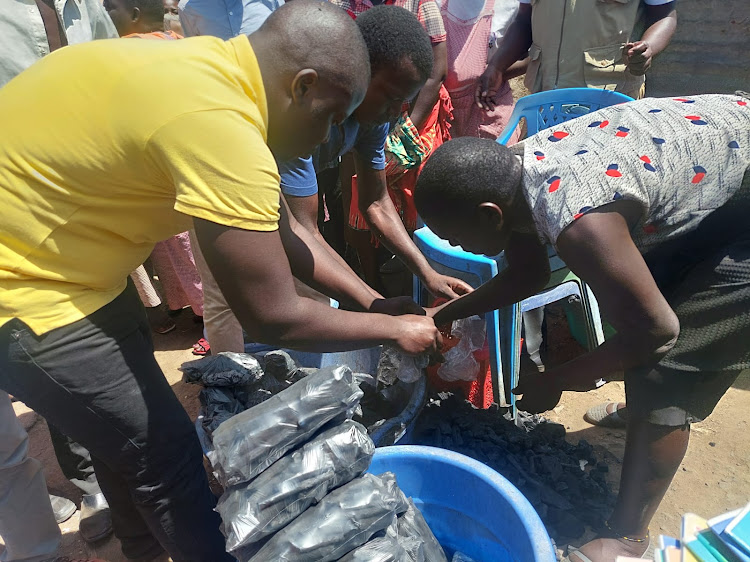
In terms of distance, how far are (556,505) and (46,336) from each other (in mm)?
1882

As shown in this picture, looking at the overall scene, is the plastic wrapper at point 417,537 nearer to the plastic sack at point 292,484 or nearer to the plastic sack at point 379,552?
the plastic sack at point 379,552

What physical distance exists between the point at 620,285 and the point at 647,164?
336 millimetres

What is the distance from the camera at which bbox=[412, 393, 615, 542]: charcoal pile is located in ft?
7.52

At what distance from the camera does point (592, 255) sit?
1.50m

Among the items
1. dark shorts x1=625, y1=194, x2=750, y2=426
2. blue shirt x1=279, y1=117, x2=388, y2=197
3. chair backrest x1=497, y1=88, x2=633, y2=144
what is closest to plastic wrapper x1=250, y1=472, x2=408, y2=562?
dark shorts x1=625, y1=194, x2=750, y2=426

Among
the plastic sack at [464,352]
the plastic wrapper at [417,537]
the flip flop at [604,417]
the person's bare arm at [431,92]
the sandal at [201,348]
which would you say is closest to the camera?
the plastic wrapper at [417,537]

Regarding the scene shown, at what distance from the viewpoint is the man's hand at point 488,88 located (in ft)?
12.5

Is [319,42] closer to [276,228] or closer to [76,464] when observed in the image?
[276,228]

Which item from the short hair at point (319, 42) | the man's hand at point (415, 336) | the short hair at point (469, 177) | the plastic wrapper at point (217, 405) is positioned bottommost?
the plastic wrapper at point (217, 405)

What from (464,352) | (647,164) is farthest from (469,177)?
(464,352)

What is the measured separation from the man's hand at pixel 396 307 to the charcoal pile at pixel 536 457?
0.68m

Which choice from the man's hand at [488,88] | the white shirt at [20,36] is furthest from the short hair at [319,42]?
the man's hand at [488,88]

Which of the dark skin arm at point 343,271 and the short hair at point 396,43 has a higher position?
the short hair at point 396,43

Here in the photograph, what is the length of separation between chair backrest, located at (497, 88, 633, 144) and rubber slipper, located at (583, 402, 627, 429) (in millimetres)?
1539
